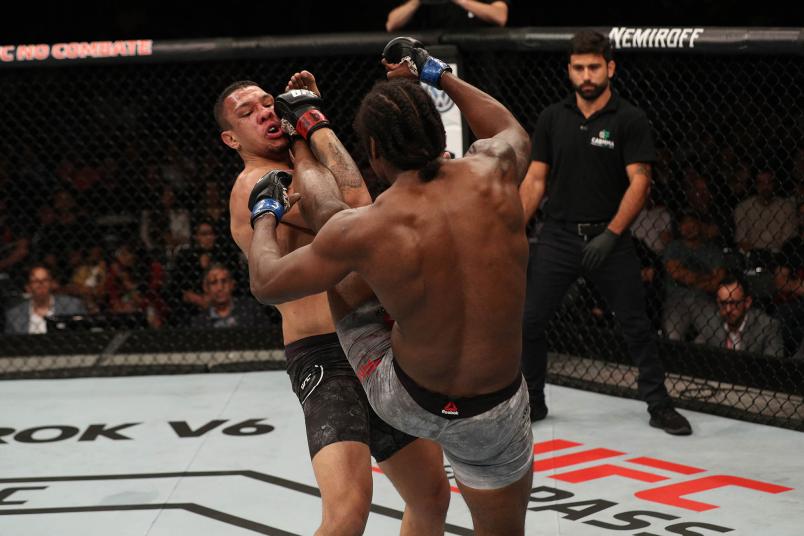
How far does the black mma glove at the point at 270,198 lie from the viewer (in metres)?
2.30

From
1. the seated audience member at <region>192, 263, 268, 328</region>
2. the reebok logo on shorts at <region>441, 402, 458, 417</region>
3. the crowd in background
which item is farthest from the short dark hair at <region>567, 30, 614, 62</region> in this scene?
the seated audience member at <region>192, 263, 268, 328</region>

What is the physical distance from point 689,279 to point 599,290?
3.24 feet

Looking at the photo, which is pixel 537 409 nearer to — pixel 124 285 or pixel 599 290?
pixel 599 290

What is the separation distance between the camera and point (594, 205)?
13.4 feet

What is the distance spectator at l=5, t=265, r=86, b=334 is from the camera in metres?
5.63

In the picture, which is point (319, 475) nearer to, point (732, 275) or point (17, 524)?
point (17, 524)

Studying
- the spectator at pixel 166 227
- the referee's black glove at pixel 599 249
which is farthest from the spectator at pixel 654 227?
the spectator at pixel 166 227

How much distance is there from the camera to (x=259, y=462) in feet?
12.6

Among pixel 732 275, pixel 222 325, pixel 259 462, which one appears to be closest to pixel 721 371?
pixel 732 275

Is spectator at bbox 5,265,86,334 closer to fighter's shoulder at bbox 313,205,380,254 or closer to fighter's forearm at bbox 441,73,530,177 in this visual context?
fighter's forearm at bbox 441,73,530,177

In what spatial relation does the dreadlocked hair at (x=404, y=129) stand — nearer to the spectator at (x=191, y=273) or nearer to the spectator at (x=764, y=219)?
the spectator at (x=764, y=219)

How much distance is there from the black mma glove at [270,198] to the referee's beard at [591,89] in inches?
75.4

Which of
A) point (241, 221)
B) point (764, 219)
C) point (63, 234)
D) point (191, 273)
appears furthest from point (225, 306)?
point (241, 221)

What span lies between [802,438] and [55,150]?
441cm
